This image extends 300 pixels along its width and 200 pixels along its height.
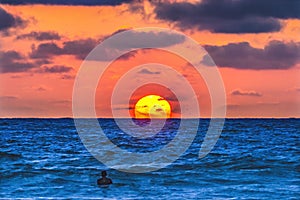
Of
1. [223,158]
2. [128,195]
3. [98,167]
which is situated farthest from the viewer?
[223,158]

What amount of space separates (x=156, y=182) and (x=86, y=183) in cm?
433

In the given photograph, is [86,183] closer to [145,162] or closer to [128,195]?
[128,195]

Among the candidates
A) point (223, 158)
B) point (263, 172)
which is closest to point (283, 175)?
point (263, 172)

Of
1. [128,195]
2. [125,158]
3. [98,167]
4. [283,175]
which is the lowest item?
[128,195]

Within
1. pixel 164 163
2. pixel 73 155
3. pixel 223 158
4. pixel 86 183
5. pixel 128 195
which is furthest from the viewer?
pixel 73 155

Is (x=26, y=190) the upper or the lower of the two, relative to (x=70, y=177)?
lower

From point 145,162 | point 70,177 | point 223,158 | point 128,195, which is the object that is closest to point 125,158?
point 145,162

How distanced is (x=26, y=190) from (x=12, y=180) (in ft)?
15.8

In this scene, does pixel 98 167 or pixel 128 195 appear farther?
pixel 98 167

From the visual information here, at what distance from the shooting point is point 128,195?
107ft

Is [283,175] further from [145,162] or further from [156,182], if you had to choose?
[145,162]

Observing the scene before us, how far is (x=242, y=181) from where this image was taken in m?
37.6

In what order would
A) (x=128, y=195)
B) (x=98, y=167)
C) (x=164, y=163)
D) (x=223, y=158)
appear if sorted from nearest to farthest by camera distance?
(x=128, y=195), (x=98, y=167), (x=164, y=163), (x=223, y=158)

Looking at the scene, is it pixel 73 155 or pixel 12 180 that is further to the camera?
pixel 73 155
